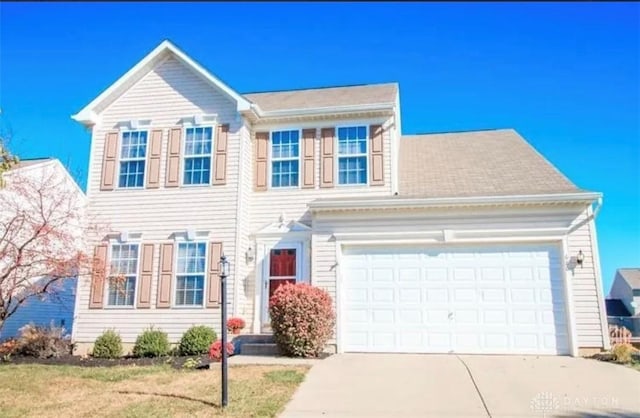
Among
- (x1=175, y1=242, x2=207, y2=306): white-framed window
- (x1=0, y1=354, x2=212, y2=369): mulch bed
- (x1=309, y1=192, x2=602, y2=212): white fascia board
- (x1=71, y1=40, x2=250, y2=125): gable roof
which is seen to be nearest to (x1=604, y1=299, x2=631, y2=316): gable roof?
(x1=309, y1=192, x2=602, y2=212): white fascia board

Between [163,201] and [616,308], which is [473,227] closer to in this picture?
[163,201]

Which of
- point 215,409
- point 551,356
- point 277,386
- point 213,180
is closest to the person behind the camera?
point 215,409

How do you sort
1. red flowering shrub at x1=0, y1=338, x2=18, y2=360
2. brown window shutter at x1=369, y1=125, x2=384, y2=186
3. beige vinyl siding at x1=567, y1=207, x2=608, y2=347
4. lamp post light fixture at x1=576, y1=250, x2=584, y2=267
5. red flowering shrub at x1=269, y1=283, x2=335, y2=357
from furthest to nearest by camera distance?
brown window shutter at x1=369, y1=125, x2=384, y2=186
red flowering shrub at x1=0, y1=338, x2=18, y2=360
lamp post light fixture at x1=576, y1=250, x2=584, y2=267
beige vinyl siding at x1=567, y1=207, x2=608, y2=347
red flowering shrub at x1=269, y1=283, x2=335, y2=357

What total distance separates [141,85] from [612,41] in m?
13.1

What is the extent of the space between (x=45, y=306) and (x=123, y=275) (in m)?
6.54

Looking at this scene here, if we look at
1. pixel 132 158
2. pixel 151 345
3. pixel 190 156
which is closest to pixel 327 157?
pixel 190 156

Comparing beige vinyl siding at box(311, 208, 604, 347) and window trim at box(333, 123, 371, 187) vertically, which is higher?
window trim at box(333, 123, 371, 187)

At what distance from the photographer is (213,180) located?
1400 centimetres

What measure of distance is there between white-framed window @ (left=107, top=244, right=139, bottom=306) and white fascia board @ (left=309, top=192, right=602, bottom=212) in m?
5.37

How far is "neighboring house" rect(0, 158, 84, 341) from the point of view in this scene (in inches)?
674

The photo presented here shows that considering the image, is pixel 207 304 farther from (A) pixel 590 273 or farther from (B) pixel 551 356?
(A) pixel 590 273

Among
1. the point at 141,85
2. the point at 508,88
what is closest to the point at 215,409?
the point at 508,88

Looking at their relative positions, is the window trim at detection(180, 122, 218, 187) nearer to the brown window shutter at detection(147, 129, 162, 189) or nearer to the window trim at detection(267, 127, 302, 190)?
the brown window shutter at detection(147, 129, 162, 189)

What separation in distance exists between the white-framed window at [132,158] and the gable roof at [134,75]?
1.15 metres
